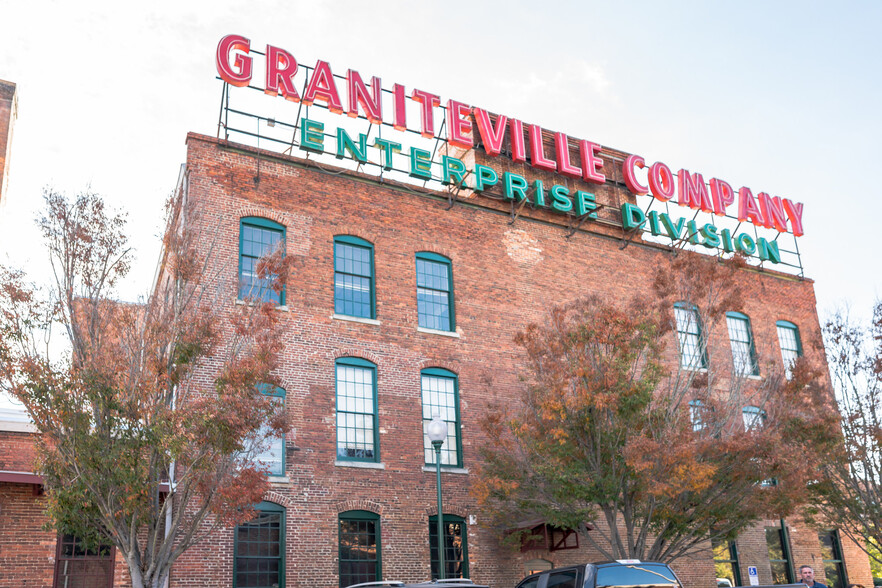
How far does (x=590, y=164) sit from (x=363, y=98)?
28.0 feet

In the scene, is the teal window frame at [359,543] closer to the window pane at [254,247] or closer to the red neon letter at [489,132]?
the window pane at [254,247]

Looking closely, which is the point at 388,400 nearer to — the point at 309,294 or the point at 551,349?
the point at 309,294

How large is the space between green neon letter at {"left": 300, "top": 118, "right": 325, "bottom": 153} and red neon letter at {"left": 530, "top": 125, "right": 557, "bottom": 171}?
763cm

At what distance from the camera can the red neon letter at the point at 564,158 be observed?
89.4 feet

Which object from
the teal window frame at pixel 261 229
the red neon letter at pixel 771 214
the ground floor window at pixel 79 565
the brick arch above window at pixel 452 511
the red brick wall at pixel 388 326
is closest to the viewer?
the ground floor window at pixel 79 565

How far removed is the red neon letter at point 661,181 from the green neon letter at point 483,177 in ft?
22.6

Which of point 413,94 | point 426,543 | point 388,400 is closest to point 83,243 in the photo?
point 388,400

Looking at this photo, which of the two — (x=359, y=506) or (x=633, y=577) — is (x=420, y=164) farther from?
(x=633, y=577)

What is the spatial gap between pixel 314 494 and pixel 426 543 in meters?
3.09

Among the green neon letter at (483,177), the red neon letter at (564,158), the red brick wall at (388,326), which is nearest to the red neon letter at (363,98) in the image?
the red brick wall at (388,326)

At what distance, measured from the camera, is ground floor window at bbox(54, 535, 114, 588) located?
54.8ft

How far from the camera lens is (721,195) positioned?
30.2 metres

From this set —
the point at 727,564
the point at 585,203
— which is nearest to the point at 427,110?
the point at 585,203

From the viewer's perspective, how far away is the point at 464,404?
21750 millimetres
